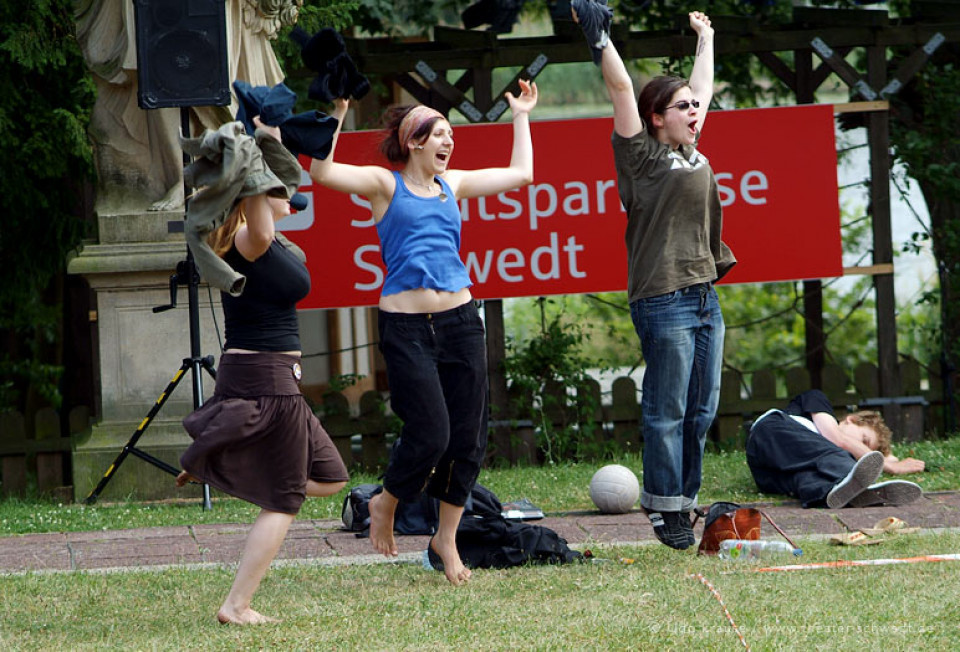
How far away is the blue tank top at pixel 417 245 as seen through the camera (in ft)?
17.0

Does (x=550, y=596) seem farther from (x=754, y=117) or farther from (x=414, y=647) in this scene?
(x=754, y=117)

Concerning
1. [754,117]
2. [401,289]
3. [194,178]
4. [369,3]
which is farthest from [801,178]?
[194,178]

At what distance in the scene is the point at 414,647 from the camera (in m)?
4.21

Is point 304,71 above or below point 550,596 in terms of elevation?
above

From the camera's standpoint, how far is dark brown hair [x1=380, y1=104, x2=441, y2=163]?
17.3 feet

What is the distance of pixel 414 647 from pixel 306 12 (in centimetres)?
673

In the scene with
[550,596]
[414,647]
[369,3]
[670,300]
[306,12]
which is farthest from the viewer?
[369,3]

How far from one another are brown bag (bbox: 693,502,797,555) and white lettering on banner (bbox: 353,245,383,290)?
4612 mm

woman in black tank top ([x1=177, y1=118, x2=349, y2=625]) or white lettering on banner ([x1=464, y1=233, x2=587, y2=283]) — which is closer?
woman in black tank top ([x1=177, y1=118, x2=349, y2=625])

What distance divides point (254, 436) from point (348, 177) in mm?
1069

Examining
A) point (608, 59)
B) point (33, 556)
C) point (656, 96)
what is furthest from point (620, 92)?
point (33, 556)

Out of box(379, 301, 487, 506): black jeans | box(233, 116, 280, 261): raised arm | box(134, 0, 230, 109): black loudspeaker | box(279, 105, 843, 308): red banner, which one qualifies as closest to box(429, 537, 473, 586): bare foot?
box(379, 301, 487, 506): black jeans

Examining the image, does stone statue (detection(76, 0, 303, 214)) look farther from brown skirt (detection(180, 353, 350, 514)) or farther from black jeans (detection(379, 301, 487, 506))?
brown skirt (detection(180, 353, 350, 514))

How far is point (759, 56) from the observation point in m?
10.6
